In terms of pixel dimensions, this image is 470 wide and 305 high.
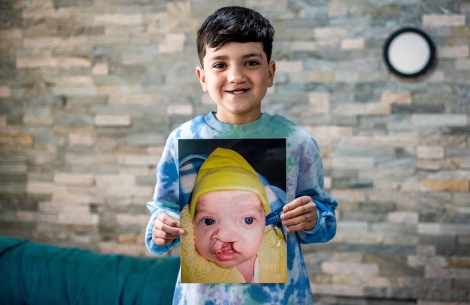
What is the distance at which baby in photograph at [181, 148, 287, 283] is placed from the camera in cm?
78

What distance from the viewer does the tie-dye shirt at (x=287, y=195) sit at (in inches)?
31.4

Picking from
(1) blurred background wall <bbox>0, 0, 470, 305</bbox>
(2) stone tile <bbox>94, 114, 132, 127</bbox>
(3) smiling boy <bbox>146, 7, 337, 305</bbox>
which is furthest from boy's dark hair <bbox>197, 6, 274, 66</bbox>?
(2) stone tile <bbox>94, 114, 132, 127</bbox>

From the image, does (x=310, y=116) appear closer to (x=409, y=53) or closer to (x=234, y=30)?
(x=409, y=53)

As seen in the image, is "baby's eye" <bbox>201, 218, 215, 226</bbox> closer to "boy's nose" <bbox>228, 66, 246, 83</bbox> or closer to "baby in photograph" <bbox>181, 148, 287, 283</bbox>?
"baby in photograph" <bbox>181, 148, 287, 283</bbox>

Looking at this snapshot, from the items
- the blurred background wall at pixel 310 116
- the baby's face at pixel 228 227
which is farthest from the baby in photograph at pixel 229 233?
the blurred background wall at pixel 310 116

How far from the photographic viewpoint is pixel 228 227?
2.57 ft

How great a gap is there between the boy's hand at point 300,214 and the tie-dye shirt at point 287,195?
3cm

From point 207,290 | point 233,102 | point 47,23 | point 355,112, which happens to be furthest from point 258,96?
point 47,23

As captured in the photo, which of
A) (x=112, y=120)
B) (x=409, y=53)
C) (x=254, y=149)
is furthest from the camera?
(x=112, y=120)

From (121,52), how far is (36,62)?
1.55ft

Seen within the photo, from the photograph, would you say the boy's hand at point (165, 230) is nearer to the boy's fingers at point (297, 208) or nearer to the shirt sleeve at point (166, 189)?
the shirt sleeve at point (166, 189)

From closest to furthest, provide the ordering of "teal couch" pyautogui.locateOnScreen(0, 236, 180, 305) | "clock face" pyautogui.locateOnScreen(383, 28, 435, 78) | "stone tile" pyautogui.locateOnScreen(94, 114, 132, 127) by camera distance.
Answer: "teal couch" pyautogui.locateOnScreen(0, 236, 180, 305) < "clock face" pyautogui.locateOnScreen(383, 28, 435, 78) < "stone tile" pyautogui.locateOnScreen(94, 114, 132, 127)

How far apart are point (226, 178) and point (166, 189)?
14cm

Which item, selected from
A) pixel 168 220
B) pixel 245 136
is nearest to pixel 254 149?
pixel 245 136
